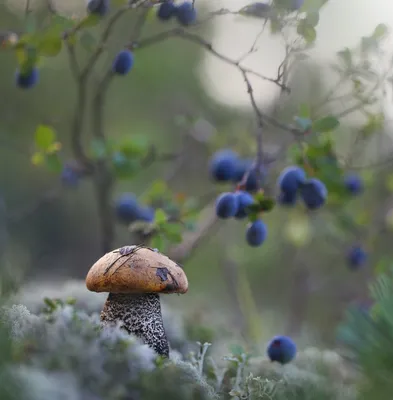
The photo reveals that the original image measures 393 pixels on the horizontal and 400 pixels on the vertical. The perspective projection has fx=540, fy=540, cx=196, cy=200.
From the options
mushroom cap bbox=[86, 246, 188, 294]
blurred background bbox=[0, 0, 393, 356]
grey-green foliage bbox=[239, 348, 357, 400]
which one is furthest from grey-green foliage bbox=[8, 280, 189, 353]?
blurred background bbox=[0, 0, 393, 356]

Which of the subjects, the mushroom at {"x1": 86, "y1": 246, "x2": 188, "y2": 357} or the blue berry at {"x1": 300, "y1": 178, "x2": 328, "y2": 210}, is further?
the blue berry at {"x1": 300, "y1": 178, "x2": 328, "y2": 210}

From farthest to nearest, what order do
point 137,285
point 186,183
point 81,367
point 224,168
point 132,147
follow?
point 186,183 < point 132,147 < point 224,168 < point 137,285 < point 81,367

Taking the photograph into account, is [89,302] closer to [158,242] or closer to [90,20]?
[158,242]

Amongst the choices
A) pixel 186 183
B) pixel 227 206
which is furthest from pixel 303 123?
pixel 186 183

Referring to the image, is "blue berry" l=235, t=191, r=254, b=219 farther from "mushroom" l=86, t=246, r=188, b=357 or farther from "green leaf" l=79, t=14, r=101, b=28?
"green leaf" l=79, t=14, r=101, b=28

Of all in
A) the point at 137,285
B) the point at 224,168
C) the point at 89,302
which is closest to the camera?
the point at 137,285

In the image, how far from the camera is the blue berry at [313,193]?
1.96 ft

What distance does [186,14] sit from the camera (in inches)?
23.6

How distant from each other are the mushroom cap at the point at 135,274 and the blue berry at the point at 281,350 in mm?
145

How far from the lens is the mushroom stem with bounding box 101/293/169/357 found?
442 mm

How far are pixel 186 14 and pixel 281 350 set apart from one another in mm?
372

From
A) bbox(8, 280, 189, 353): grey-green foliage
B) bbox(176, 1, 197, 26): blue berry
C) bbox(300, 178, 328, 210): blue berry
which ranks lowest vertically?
bbox(8, 280, 189, 353): grey-green foliage

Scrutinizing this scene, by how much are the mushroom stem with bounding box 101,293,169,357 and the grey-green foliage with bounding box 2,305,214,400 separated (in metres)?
0.13

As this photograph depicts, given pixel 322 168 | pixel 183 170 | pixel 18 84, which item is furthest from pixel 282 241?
pixel 18 84
